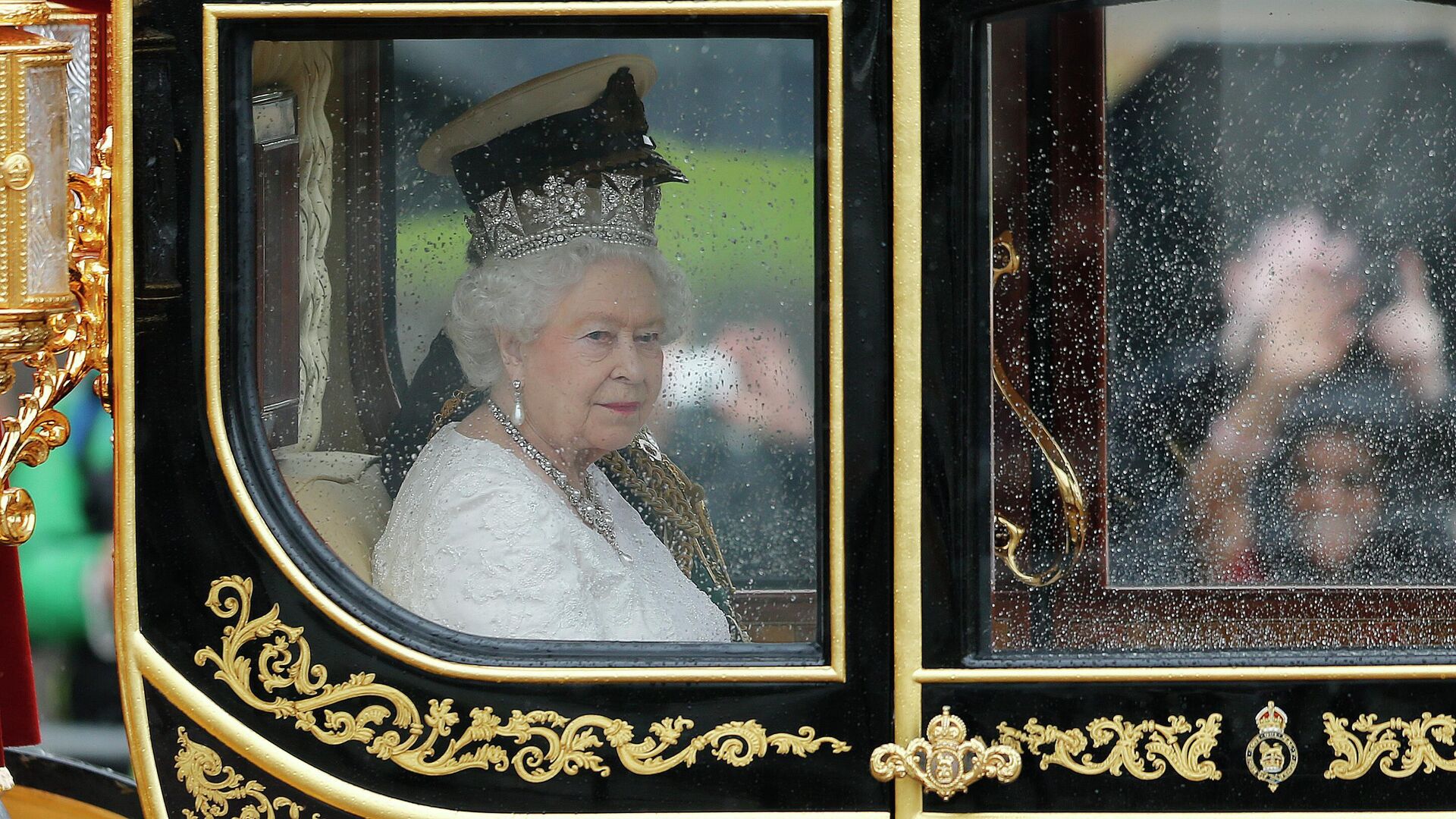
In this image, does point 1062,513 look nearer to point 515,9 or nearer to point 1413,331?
point 1413,331

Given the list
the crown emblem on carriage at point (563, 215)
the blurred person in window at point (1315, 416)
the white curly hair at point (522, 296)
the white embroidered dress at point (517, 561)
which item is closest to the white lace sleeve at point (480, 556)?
the white embroidered dress at point (517, 561)

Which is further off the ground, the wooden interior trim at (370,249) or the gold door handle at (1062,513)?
the wooden interior trim at (370,249)

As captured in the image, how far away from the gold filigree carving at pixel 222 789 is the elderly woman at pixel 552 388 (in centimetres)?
23

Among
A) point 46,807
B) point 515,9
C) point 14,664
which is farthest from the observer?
point 46,807

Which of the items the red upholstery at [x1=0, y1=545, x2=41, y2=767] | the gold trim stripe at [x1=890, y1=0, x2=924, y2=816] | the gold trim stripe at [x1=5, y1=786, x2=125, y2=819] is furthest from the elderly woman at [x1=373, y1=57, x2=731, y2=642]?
the gold trim stripe at [x1=5, y1=786, x2=125, y2=819]

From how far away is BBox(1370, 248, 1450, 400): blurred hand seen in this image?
Answer: 1539 mm

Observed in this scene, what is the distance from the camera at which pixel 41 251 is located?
58.8 inches

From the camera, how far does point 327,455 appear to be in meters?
1.54

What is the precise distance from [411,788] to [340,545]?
9.7 inches

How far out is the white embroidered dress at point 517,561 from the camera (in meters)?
1.54

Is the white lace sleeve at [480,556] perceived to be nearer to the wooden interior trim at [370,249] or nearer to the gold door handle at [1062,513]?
the wooden interior trim at [370,249]

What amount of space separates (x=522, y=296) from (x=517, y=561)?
0.86 ft

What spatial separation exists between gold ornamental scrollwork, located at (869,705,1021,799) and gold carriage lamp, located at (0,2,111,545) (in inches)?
33.6

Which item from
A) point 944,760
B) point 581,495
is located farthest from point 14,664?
point 944,760
